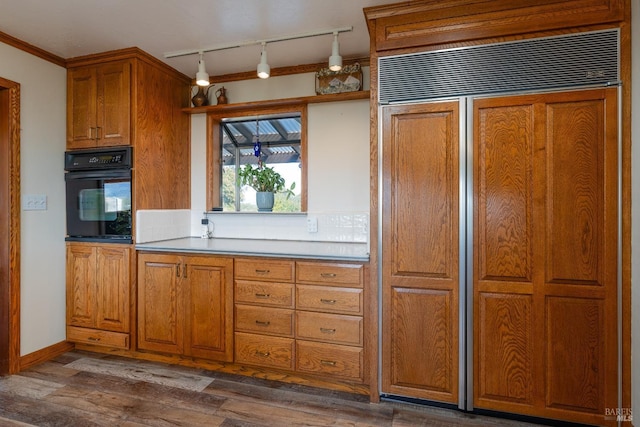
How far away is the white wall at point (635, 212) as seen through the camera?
176 centimetres

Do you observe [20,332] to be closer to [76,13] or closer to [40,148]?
Answer: [40,148]

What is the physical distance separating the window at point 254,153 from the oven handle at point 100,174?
0.76 metres

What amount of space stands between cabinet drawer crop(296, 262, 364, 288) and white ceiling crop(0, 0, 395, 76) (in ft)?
5.26

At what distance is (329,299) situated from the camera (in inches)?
91.8

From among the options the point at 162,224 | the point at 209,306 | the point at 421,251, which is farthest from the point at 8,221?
the point at 421,251

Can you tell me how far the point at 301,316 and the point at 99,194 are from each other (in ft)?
6.32

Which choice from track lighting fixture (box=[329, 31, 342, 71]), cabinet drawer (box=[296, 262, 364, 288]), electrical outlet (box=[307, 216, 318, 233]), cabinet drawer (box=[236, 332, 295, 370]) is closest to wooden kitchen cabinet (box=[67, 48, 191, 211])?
electrical outlet (box=[307, 216, 318, 233])

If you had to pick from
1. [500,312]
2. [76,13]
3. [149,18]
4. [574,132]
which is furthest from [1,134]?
[574,132]

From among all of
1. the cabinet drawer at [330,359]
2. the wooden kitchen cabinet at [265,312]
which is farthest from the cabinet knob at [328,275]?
the cabinet drawer at [330,359]

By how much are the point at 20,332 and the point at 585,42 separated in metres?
4.07

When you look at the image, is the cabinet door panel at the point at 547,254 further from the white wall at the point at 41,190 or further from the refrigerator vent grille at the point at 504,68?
the white wall at the point at 41,190

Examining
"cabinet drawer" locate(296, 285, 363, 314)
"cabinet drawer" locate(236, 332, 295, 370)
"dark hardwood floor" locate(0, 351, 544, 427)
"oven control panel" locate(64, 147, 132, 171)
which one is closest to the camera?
"dark hardwood floor" locate(0, 351, 544, 427)

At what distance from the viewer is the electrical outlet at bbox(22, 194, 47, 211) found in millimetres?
2666

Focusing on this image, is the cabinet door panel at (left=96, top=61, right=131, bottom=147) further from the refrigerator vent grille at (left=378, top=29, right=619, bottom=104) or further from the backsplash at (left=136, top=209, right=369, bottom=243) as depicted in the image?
the refrigerator vent grille at (left=378, top=29, right=619, bottom=104)
